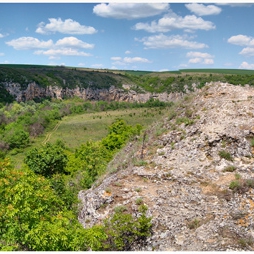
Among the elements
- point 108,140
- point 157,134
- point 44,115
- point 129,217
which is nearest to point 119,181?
point 129,217

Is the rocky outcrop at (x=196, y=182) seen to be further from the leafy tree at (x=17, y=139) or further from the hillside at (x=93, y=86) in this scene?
the hillside at (x=93, y=86)

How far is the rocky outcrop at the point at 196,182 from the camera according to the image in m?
14.8

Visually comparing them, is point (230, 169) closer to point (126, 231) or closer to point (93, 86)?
point (126, 231)

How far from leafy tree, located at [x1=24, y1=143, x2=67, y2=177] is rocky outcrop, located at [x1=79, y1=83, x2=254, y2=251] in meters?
28.2

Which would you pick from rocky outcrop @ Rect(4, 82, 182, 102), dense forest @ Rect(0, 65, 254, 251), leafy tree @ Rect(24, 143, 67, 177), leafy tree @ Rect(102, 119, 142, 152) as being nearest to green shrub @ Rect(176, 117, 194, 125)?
dense forest @ Rect(0, 65, 254, 251)

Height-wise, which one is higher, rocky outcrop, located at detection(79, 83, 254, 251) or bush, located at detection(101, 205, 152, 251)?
rocky outcrop, located at detection(79, 83, 254, 251)

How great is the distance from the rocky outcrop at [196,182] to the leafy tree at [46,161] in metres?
28.2

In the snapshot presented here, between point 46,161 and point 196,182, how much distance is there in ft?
115

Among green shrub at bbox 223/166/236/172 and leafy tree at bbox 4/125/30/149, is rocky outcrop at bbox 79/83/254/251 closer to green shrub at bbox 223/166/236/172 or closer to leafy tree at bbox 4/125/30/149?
green shrub at bbox 223/166/236/172

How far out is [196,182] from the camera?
18.6m

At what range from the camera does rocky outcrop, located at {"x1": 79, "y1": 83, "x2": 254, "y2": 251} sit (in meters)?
14.8

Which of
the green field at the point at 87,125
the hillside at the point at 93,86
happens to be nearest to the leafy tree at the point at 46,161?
the green field at the point at 87,125

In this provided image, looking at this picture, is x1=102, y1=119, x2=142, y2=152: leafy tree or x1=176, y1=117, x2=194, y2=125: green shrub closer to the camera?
x1=176, y1=117, x2=194, y2=125: green shrub

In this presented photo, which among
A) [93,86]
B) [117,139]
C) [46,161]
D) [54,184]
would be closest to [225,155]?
[54,184]
